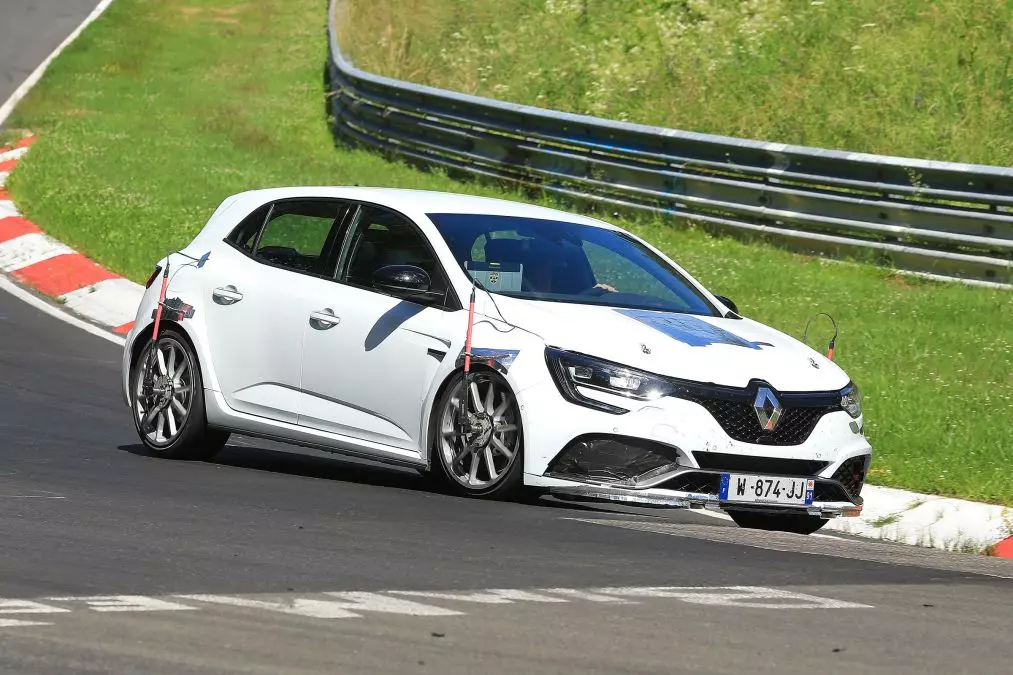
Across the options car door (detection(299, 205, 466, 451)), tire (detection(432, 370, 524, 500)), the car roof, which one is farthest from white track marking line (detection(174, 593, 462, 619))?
the car roof

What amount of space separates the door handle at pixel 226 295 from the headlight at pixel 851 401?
3259mm

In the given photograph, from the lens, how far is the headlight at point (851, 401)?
9.34 meters

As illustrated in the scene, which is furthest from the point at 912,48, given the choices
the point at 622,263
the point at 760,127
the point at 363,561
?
the point at 363,561

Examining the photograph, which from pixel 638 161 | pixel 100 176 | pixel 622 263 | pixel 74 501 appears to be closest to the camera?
pixel 74 501

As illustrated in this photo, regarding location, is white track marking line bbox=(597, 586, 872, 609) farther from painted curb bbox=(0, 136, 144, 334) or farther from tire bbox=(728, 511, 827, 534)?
painted curb bbox=(0, 136, 144, 334)

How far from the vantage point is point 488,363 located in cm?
911

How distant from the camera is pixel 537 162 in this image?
21203 mm

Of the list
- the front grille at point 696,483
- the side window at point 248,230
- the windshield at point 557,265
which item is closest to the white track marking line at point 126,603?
the front grille at point 696,483

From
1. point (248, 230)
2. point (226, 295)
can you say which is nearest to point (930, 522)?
point (226, 295)

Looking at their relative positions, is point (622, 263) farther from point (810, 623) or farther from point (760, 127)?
point (760, 127)

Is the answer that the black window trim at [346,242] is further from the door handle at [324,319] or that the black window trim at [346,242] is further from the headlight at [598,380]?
the headlight at [598,380]

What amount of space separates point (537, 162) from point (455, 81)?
6.71 m

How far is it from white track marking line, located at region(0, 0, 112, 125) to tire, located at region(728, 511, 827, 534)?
62.5 ft

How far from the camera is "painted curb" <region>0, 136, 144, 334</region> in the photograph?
1666 cm
